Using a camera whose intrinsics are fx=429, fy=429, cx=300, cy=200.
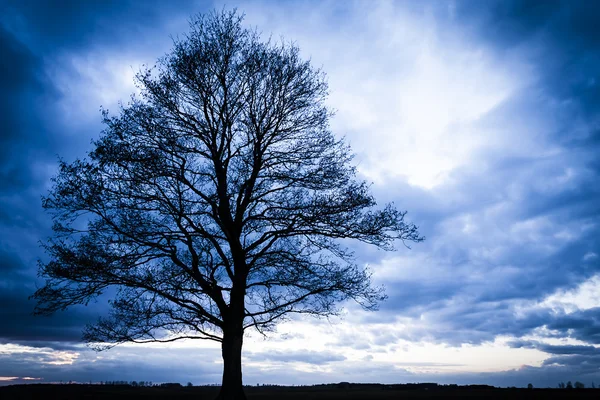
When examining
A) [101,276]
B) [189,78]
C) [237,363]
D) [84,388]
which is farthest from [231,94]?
[84,388]

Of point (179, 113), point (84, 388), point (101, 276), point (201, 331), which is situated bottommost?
point (84, 388)

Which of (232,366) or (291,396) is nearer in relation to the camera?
(232,366)

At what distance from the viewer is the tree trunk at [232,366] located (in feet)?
43.6

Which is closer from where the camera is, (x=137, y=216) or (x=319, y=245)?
(x=137, y=216)

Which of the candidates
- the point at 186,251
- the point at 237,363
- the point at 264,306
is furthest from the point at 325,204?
the point at 237,363

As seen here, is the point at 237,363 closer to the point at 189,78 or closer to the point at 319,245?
the point at 319,245

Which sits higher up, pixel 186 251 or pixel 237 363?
pixel 186 251

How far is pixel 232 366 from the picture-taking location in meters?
13.6

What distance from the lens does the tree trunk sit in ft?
43.6

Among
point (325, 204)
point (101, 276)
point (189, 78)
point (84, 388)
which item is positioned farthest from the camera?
point (84, 388)

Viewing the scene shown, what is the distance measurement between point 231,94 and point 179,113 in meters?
1.98

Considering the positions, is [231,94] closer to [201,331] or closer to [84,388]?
[201,331]

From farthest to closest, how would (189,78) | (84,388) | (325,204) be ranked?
1. (84,388)
2. (189,78)
3. (325,204)

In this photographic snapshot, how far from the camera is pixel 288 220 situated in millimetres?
14500
